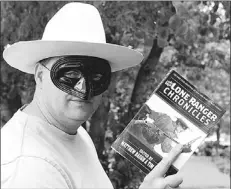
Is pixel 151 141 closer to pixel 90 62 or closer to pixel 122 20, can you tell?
pixel 90 62

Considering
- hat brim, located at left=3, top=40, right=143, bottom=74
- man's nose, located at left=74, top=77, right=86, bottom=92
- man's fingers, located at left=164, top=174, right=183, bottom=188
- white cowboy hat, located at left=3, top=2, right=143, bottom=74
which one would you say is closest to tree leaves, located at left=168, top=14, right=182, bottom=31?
hat brim, located at left=3, top=40, right=143, bottom=74

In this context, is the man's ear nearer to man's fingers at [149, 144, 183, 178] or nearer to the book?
the book

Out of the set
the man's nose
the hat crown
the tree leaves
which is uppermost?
the hat crown

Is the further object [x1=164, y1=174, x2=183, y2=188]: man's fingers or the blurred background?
the blurred background

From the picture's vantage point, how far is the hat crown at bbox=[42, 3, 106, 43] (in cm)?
196

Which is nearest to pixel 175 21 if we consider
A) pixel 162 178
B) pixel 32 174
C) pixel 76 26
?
pixel 76 26

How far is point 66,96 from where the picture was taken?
192 cm

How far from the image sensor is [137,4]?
395 cm

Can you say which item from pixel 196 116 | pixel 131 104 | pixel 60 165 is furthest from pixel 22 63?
pixel 131 104

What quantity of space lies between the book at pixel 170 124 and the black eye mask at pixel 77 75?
0.83 feet

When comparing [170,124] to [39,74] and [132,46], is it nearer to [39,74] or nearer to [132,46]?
[39,74]

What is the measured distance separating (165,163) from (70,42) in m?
0.64

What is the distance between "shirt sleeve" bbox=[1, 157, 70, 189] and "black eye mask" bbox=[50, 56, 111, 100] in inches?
14.9

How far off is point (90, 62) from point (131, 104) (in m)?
3.31
